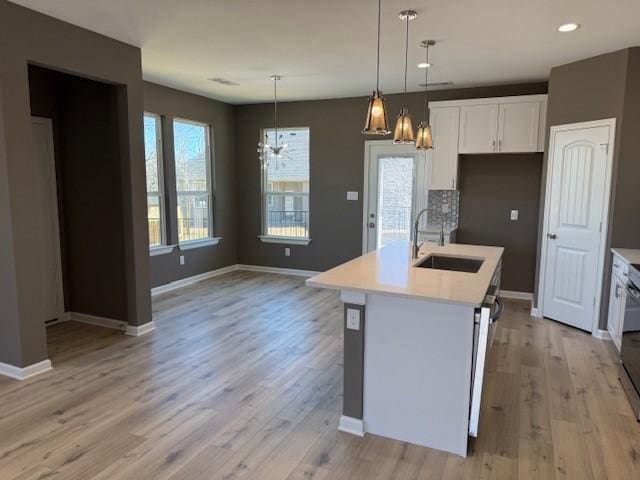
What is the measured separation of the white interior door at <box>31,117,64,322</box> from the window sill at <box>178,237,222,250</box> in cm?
176

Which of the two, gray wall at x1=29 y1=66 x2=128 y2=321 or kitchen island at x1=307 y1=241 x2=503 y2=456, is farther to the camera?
gray wall at x1=29 y1=66 x2=128 y2=321

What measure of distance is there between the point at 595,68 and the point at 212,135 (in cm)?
491

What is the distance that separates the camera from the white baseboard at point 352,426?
8.55ft

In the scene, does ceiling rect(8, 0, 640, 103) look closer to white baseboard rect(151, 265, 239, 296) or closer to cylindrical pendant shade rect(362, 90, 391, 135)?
cylindrical pendant shade rect(362, 90, 391, 135)

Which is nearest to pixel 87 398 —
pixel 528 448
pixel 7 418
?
pixel 7 418

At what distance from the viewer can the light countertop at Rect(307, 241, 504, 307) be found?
2307 mm

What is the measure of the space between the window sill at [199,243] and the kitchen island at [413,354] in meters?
3.97

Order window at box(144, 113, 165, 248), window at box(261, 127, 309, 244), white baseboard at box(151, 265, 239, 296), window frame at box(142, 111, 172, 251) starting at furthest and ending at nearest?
window at box(261, 127, 309, 244), white baseboard at box(151, 265, 239, 296), window frame at box(142, 111, 172, 251), window at box(144, 113, 165, 248)

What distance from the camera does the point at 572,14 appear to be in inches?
123

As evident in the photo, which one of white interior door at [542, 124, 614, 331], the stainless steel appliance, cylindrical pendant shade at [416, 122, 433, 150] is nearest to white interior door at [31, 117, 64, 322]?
cylindrical pendant shade at [416, 122, 433, 150]

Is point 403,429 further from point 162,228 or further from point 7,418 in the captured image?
point 162,228

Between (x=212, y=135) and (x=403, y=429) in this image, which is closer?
(x=403, y=429)

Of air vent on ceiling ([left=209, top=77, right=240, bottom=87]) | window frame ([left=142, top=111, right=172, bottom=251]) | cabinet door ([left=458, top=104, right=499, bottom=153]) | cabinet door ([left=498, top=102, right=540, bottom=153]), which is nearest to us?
cabinet door ([left=498, top=102, right=540, bottom=153])

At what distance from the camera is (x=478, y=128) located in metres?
5.26
